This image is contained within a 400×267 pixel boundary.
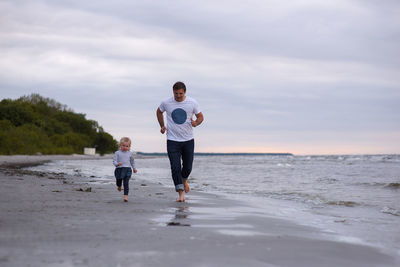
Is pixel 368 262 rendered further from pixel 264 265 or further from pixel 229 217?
pixel 229 217

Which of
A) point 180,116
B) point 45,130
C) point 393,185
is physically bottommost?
point 393,185

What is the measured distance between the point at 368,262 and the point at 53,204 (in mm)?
4323

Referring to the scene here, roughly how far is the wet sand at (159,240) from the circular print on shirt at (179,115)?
6.58ft

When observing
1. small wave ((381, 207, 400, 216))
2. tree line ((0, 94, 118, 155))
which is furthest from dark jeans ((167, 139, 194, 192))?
tree line ((0, 94, 118, 155))

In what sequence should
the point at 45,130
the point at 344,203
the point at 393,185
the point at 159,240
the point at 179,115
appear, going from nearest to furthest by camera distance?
the point at 159,240 → the point at 179,115 → the point at 344,203 → the point at 393,185 → the point at 45,130

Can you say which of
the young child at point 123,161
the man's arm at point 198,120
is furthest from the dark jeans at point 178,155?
the young child at point 123,161

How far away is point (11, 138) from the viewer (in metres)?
48.6

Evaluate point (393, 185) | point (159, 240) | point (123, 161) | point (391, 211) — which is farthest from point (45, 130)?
point (159, 240)

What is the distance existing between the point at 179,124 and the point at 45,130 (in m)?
68.5

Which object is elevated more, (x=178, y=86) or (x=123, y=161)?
(x=178, y=86)

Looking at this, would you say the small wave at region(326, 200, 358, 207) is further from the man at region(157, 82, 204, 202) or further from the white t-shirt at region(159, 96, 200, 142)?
the white t-shirt at region(159, 96, 200, 142)

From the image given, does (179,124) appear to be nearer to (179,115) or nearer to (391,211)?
(179,115)

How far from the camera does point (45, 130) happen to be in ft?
234

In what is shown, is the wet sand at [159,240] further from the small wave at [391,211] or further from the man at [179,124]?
the small wave at [391,211]
